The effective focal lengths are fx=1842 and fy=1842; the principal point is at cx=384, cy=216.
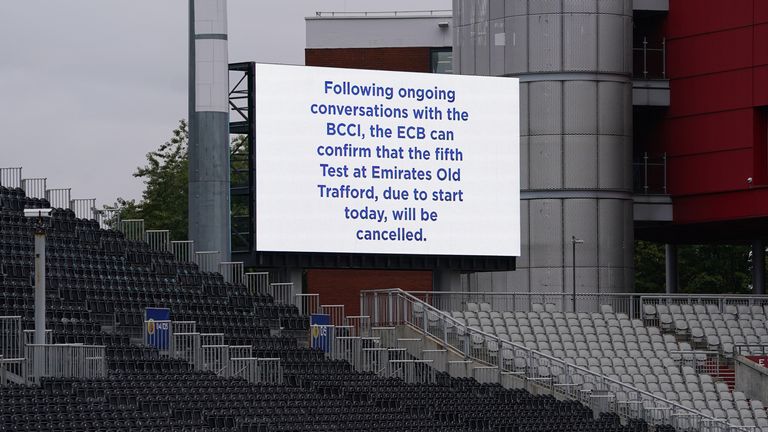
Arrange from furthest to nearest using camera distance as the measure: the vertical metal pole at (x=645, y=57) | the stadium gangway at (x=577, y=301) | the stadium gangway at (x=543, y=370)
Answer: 1. the vertical metal pole at (x=645, y=57)
2. the stadium gangway at (x=577, y=301)
3. the stadium gangway at (x=543, y=370)

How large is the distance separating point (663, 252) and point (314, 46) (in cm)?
1960

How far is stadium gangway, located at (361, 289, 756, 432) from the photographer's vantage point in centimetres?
4272

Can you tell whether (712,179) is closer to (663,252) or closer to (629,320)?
(629,320)

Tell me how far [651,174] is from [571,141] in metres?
3.53

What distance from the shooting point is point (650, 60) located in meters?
55.7

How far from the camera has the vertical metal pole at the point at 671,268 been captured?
59.5 m

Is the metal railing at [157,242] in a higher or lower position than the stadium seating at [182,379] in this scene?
higher

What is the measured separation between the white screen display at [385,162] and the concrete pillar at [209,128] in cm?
152

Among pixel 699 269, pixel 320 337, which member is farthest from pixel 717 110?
pixel 699 269

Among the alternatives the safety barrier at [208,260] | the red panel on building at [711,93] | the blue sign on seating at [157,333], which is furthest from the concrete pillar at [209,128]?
the red panel on building at [711,93]

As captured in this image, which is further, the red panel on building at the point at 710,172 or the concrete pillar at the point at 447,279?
the red panel on building at the point at 710,172

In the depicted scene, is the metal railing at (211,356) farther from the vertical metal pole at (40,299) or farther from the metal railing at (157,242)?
the metal railing at (157,242)

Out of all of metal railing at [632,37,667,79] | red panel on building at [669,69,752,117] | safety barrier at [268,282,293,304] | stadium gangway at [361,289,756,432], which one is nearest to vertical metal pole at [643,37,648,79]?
metal railing at [632,37,667,79]

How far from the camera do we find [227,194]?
46219mm
